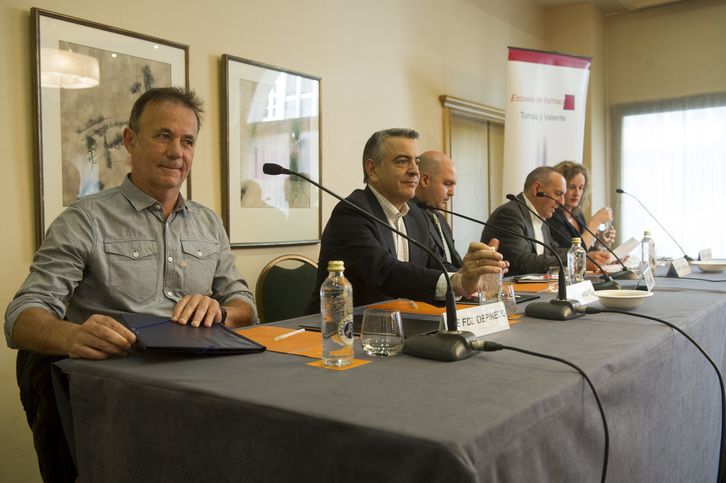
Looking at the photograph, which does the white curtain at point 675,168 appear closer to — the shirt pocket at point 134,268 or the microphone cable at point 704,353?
the microphone cable at point 704,353

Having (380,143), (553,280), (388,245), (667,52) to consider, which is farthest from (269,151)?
(667,52)

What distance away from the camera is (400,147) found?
7.93ft

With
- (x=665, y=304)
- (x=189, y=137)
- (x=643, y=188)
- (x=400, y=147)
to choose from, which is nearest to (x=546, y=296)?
(x=665, y=304)

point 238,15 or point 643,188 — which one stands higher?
point 238,15

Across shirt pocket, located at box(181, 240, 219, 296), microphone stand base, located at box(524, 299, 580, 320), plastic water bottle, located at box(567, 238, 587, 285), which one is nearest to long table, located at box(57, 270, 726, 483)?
microphone stand base, located at box(524, 299, 580, 320)

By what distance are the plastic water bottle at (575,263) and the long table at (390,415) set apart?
94 cm

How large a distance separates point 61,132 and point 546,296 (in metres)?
1.89

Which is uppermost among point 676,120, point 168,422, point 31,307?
point 676,120

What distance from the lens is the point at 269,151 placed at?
315 cm

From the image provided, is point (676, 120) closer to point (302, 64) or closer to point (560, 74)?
point (560, 74)

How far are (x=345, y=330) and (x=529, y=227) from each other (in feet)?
8.16

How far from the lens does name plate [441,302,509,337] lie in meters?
1.27

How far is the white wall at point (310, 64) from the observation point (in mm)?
2209

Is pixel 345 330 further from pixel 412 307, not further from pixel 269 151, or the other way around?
pixel 269 151
